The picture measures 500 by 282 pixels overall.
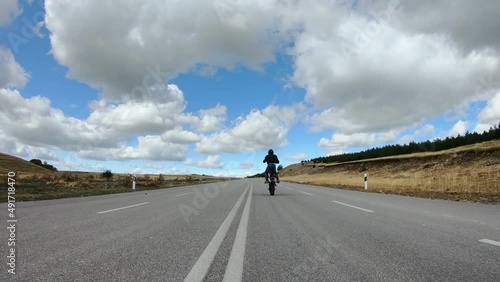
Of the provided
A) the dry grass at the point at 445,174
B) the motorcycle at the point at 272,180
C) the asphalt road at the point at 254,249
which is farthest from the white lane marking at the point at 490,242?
the dry grass at the point at 445,174

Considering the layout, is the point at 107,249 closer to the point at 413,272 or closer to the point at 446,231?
the point at 413,272

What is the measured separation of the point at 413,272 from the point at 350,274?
0.71 m

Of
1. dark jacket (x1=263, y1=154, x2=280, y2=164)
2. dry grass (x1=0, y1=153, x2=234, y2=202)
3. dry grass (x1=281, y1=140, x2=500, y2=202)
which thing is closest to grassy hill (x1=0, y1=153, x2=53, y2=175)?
dry grass (x1=0, y1=153, x2=234, y2=202)

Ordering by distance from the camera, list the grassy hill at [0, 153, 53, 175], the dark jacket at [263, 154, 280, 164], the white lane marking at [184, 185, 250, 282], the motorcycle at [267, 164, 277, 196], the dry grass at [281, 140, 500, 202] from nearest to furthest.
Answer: the white lane marking at [184, 185, 250, 282] < the motorcycle at [267, 164, 277, 196] < the dark jacket at [263, 154, 280, 164] < the dry grass at [281, 140, 500, 202] < the grassy hill at [0, 153, 53, 175]

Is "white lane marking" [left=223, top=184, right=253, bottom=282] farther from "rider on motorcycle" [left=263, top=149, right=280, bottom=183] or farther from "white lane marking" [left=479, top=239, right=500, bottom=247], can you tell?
"rider on motorcycle" [left=263, top=149, right=280, bottom=183]

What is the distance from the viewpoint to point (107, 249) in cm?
464

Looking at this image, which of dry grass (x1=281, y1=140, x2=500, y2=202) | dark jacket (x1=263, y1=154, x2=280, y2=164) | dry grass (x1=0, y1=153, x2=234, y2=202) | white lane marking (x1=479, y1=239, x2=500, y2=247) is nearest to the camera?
white lane marking (x1=479, y1=239, x2=500, y2=247)

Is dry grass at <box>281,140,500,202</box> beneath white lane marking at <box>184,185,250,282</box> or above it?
above

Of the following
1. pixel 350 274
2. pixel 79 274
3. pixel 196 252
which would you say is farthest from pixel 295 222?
pixel 79 274

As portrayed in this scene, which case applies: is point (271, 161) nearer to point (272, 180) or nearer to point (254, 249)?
point (272, 180)

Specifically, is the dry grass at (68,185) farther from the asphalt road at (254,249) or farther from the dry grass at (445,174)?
the dry grass at (445,174)

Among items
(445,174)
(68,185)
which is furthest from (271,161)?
(445,174)

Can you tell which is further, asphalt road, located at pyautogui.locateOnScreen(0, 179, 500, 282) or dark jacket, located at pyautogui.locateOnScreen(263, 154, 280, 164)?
dark jacket, located at pyautogui.locateOnScreen(263, 154, 280, 164)

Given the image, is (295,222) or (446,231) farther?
(295,222)
